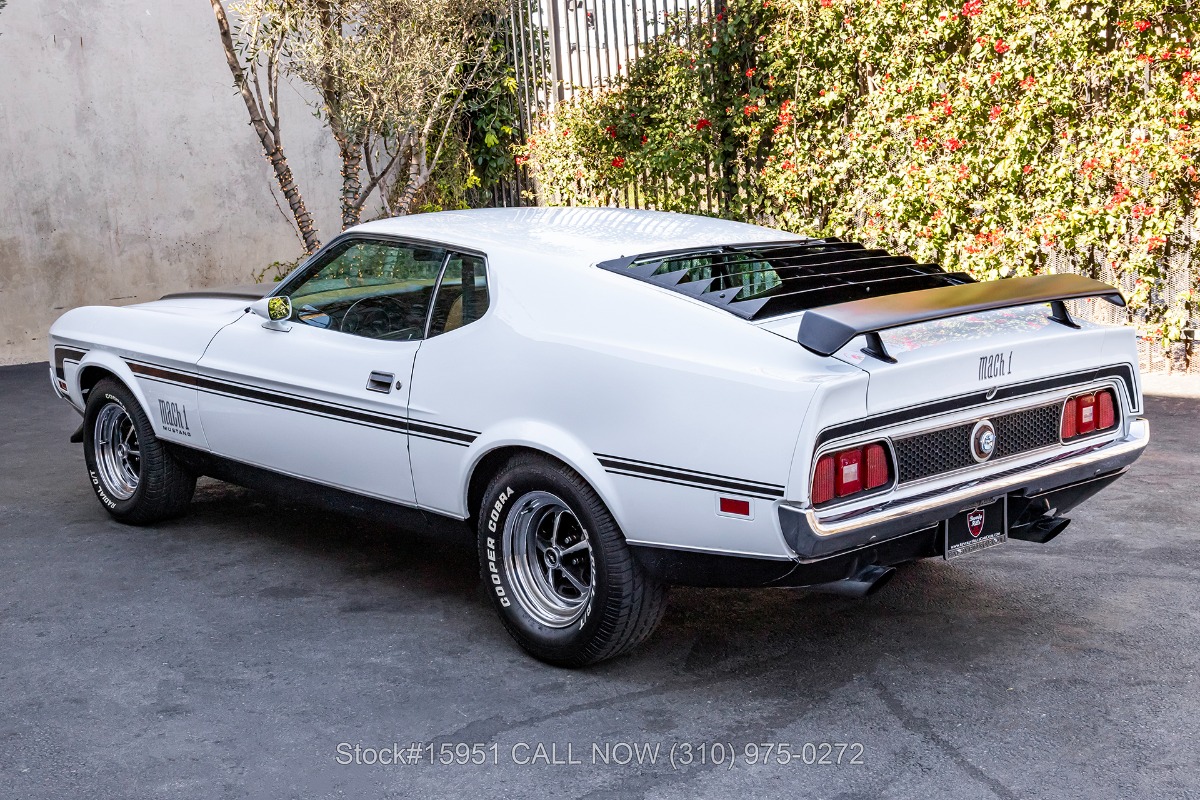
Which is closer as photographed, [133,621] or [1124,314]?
[133,621]

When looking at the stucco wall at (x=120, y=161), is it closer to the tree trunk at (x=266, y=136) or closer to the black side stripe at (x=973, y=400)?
the tree trunk at (x=266, y=136)

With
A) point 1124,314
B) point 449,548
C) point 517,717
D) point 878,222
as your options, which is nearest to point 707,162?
point 878,222

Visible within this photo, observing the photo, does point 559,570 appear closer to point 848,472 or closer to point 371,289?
point 848,472

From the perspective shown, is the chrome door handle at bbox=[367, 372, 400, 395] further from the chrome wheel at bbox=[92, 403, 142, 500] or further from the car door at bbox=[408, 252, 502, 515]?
the chrome wheel at bbox=[92, 403, 142, 500]

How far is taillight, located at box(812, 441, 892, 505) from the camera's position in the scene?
326 cm

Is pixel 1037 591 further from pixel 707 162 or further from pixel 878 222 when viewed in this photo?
pixel 707 162

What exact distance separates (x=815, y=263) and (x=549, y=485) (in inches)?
55.9

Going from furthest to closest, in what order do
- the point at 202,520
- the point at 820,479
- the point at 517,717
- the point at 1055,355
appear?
the point at 202,520 → the point at 1055,355 → the point at 517,717 → the point at 820,479

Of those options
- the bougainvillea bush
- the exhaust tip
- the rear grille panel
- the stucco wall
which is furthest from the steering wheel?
the stucco wall

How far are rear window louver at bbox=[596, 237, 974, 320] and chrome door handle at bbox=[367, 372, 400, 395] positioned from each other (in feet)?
2.99

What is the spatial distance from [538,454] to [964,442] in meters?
1.33

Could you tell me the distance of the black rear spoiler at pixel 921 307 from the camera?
3.22 meters

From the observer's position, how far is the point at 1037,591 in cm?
443

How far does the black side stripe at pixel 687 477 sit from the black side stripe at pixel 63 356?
341 centimetres
